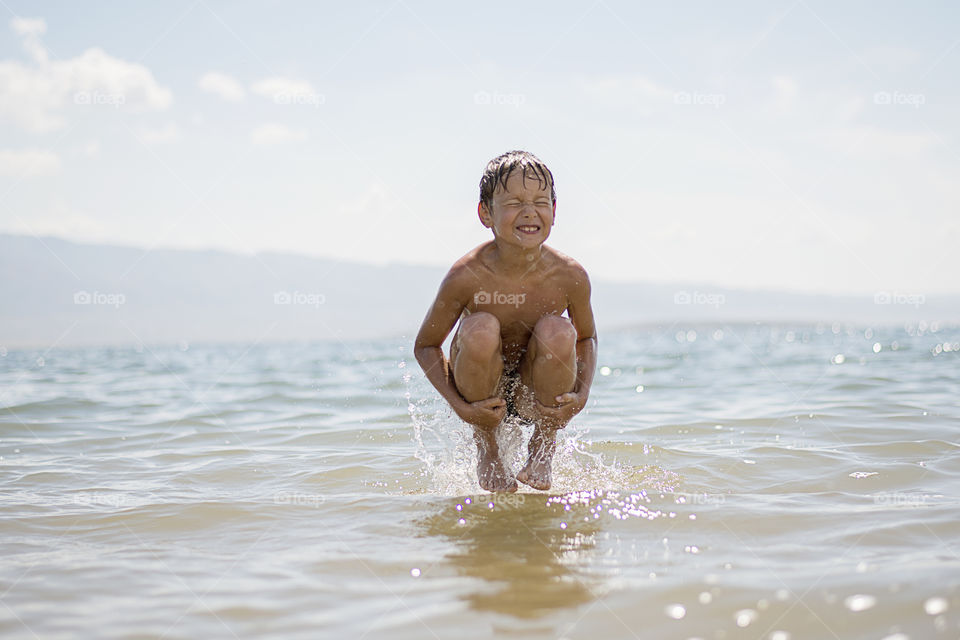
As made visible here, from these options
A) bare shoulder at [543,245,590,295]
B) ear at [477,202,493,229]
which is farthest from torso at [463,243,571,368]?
ear at [477,202,493,229]

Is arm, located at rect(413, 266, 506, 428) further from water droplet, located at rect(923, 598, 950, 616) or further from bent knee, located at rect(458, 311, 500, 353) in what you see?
water droplet, located at rect(923, 598, 950, 616)

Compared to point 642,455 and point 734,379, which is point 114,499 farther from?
point 734,379

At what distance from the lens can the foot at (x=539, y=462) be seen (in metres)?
3.69

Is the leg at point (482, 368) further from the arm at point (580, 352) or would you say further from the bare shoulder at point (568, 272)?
the bare shoulder at point (568, 272)

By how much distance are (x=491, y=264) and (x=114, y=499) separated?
2.33 m

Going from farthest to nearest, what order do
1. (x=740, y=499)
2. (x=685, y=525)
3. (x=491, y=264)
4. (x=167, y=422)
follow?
(x=167, y=422) → (x=491, y=264) → (x=740, y=499) → (x=685, y=525)

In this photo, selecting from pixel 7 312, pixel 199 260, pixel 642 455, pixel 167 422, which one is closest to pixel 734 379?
pixel 642 455

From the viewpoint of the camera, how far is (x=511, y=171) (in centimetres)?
375

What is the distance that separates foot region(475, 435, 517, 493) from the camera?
150 inches

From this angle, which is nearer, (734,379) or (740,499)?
(740,499)

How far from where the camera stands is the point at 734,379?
1061 centimetres

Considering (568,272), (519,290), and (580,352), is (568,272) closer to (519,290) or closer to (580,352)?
(519,290)

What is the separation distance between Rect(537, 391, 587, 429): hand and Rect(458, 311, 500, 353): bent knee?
421 millimetres

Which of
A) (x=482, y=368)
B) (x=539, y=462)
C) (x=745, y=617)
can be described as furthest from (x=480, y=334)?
(x=745, y=617)
